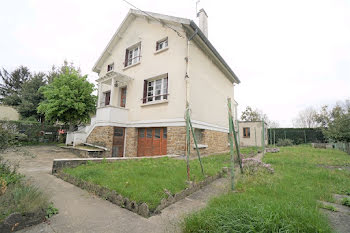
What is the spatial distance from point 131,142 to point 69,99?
17.1 ft

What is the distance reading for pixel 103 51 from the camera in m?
11.9

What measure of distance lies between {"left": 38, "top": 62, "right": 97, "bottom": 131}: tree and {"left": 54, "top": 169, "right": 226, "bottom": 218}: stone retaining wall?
7783 mm

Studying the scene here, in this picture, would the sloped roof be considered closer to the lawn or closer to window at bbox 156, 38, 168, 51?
window at bbox 156, 38, 168, 51

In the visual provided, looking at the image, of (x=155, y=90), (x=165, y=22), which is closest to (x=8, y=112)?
(x=155, y=90)

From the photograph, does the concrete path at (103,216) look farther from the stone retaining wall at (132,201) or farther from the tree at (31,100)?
the tree at (31,100)

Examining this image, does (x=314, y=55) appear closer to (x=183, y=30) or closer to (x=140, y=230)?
(x=183, y=30)

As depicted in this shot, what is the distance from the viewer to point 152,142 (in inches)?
325

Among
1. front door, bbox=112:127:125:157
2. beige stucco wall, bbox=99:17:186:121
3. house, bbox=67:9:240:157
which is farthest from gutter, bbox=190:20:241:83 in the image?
front door, bbox=112:127:125:157

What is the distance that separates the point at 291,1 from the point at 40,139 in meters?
20.2

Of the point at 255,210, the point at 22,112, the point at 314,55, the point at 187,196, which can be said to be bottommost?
the point at 187,196

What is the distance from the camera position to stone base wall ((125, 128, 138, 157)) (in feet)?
28.7

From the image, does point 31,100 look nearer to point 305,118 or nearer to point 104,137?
point 104,137

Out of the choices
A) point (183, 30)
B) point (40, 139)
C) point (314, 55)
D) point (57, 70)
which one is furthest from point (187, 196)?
point (57, 70)

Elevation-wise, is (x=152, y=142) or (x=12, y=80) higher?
(x=12, y=80)
